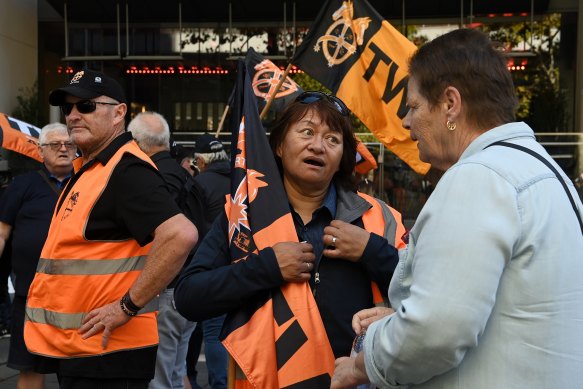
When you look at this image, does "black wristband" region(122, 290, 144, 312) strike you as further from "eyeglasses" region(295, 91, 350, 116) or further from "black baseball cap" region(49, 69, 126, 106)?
"eyeglasses" region(295, 91, 350, 116)

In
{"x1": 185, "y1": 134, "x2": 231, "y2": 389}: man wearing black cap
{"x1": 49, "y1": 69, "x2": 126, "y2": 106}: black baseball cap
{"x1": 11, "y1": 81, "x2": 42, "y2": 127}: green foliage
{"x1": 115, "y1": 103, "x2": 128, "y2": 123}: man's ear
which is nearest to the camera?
{"x1": 49, "y1": 69, "x2": 126, "y2": 106}: black baseball cap

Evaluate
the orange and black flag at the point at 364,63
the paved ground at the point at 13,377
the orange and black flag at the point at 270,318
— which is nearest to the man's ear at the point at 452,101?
the orange and black flag at the point at 270,318

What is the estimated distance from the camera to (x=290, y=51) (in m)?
19.5

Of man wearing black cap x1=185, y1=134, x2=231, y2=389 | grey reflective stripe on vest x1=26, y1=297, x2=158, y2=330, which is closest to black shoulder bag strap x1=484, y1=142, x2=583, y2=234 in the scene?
grey reflective stripe on vest x1=26, y1=297, x2=158, y2=330

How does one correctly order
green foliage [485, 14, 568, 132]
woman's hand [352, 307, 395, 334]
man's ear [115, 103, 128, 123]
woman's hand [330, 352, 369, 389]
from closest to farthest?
woman's hand [330, 352, 369, 389] → woman's hand [352, 307, 395, 334] → man's ear [115, 103, 128, 123] → green foliage [485, 14, 568, 132]

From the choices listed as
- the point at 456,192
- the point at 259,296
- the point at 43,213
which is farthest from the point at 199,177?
the point at 456,192

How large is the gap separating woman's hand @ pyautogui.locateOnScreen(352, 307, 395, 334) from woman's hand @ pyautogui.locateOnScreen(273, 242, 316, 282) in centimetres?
37

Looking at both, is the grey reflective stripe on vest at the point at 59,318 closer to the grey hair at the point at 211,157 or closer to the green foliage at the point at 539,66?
the grey hair at the point at 211,157

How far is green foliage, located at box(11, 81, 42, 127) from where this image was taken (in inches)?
709

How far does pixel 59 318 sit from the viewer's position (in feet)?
11.1

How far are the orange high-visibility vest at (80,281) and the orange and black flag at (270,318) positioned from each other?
711 millimetres

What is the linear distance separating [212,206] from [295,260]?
3.35 m

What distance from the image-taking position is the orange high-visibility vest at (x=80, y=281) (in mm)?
3338

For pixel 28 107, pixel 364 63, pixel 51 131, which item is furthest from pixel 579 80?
pixel 51 131
